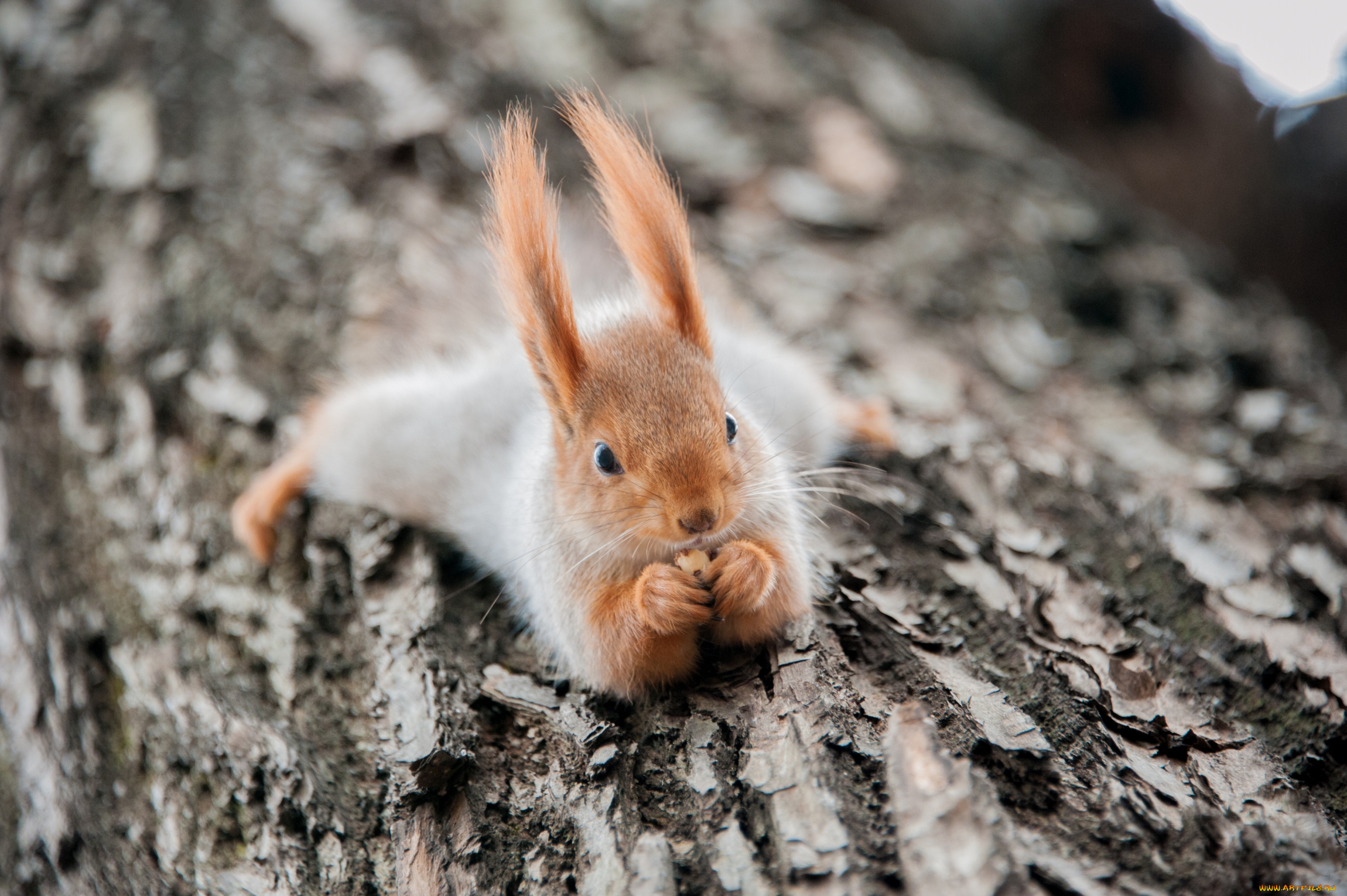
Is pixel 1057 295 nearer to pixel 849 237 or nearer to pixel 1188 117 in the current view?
pixel 849 237

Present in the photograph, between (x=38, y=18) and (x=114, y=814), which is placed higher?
(x=38, y=18)

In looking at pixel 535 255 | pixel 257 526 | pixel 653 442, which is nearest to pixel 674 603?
pixel 653 442

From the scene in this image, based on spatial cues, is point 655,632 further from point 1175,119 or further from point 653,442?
point 1175,119

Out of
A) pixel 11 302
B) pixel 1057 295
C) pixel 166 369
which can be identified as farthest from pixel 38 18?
pixel 1057 295

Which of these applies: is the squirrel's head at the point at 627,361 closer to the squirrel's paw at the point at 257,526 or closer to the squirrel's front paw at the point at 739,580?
the squirrel's front paw at the point at 739,580

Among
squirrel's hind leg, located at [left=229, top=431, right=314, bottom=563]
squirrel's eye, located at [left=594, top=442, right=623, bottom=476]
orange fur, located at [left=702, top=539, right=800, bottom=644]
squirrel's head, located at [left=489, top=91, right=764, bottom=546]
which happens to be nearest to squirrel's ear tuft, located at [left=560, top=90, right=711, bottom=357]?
squirrel's head, located at [left=489, top=91, right=764, bottom=546]

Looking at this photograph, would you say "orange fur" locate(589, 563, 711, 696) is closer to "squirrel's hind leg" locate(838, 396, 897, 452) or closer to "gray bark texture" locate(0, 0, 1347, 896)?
"gray bark texture" locate(0, 0, 1347, 896)

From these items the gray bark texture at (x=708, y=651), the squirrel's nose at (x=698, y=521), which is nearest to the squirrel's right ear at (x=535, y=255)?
the squirrel's nose at (x=698, y=521)
